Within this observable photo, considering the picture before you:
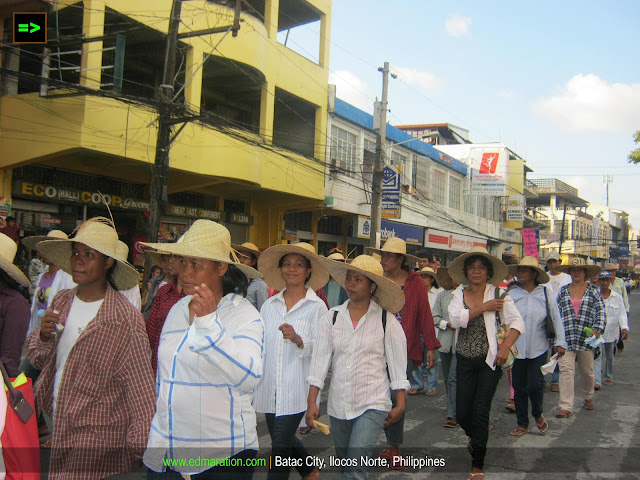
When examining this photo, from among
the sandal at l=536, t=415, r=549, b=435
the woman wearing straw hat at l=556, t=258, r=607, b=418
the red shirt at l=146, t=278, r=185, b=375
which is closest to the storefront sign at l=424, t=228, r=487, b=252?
the woman wearing straw hat at l=556, t=258, r=607, b=418

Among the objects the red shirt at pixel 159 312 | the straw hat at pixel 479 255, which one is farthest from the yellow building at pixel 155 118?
the straw hat at pixel 479 255

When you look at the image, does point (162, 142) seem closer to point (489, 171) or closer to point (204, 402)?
point (204, 402)

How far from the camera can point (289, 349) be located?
395 cm

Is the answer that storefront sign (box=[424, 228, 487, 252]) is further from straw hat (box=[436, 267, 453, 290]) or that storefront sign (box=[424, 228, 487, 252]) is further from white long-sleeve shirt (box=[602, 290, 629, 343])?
straw hat (box=[436, 267, 453, 290])

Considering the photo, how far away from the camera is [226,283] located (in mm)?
2891

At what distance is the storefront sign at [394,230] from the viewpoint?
848 inches

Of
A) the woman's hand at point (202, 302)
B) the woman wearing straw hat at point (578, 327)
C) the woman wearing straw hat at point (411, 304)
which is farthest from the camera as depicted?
the woman wearing straw hat at point (578, 327)

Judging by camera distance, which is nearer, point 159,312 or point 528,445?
point 159,312

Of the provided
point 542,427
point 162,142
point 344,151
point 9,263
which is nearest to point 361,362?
point 9,263

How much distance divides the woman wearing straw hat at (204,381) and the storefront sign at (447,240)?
25.1 meters

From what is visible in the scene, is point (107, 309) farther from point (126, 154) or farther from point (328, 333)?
point (126, 154)

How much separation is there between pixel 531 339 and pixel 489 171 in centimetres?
2601

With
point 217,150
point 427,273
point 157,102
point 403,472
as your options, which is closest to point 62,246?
point 403,472

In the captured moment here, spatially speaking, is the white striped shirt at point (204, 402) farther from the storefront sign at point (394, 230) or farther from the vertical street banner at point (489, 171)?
the vertical street banner at point (489, 171)
